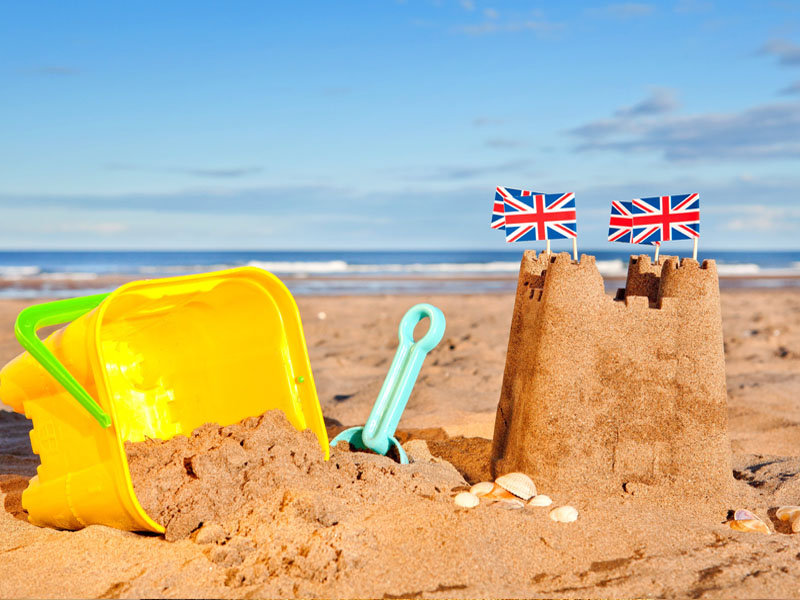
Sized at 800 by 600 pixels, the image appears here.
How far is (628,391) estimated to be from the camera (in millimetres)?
3018

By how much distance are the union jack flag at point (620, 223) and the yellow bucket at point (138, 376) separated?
1.61 m

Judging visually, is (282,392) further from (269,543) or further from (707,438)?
(707,438)

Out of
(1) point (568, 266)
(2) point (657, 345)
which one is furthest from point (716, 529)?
(1) point (568, 266)

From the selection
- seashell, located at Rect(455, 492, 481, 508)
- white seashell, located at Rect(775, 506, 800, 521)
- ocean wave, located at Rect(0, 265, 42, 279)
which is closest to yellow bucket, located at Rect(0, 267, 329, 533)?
seashell, located at Rect(455, 492, 481, 508)

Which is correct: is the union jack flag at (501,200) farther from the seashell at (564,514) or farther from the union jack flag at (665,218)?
the seashell at (564,514)

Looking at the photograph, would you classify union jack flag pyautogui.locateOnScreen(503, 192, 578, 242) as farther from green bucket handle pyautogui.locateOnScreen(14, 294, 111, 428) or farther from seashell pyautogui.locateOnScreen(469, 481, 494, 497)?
green bucket handle pyautogui.locateOnScreen(14, 294, 111, 428)

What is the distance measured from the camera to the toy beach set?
272 centimetres

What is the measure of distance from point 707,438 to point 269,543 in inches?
72.3

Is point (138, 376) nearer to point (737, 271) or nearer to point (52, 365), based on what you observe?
point (52, 365)

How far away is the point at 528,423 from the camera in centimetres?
308

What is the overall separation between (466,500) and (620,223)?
5.21 ft

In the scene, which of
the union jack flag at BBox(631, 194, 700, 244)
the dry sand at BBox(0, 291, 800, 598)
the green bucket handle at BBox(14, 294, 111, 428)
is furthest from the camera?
the union jack flag at BBox(631, 194, 700, 244)

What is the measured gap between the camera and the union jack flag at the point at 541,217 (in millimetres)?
3322

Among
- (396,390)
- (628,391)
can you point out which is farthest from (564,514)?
(396,390)
